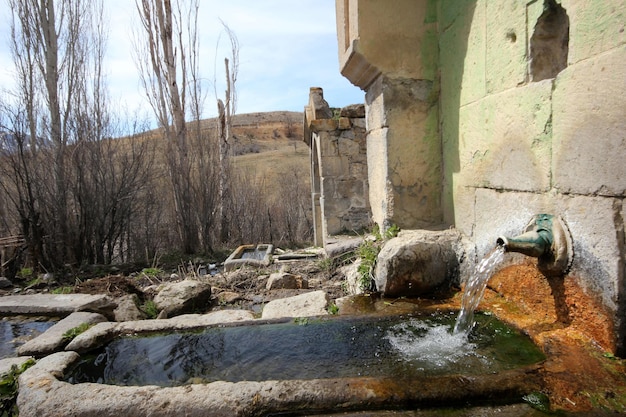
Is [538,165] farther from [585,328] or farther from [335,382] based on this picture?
[335,382]

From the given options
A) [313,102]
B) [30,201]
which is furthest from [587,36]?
[30,201]

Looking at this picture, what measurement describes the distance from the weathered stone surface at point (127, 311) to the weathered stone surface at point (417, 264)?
2001 mm

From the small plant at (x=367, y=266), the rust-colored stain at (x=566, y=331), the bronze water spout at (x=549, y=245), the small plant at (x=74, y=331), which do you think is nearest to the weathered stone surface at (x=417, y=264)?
the small plant at (x=367, y=266)

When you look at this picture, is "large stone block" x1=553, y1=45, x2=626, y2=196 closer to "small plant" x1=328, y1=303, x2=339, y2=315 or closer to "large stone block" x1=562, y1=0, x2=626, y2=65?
"large stone block" x1=562, y1=0, x2=626, y2=65

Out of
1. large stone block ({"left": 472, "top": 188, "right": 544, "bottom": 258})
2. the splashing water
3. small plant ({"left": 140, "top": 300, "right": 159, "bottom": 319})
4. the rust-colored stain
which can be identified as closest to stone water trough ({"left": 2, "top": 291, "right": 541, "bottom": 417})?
the rust-colored stain

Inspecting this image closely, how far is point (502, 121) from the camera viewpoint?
2.35 m

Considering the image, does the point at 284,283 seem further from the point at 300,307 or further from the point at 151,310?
the point at 300,307

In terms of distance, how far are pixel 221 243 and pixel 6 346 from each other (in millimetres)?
7390

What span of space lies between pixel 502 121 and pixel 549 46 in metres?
0.43

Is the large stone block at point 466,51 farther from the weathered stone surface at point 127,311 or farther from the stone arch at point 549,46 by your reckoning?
the weathered stone surface at point 127,311

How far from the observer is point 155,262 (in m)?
7.95

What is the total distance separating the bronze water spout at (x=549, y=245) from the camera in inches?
73.5

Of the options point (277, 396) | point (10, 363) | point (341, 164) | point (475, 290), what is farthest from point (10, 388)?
point (341, 164)

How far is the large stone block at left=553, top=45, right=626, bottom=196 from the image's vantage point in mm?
1563
